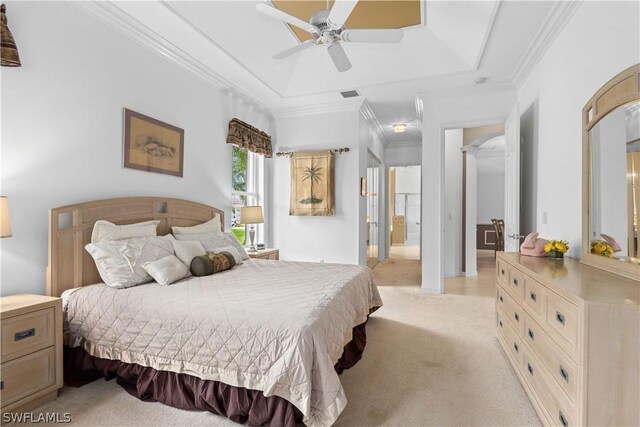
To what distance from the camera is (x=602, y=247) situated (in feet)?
6.52

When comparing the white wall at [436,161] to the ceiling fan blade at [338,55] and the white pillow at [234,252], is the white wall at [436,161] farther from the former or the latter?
the white pillow at [234,252]

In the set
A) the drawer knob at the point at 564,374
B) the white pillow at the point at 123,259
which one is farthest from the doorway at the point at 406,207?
the drawer knob at the point at 564,374

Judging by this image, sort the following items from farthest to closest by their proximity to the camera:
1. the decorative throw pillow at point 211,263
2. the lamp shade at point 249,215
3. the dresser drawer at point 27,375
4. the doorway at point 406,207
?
the doorway at point 406,207 < the lamp shade at point 249,215 < the decorative throw pillow at point 211,263 < the dresser drawer at point 27,375

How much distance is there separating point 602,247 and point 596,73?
1201mm

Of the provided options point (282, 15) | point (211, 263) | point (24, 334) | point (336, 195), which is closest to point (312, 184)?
point (336, 195)

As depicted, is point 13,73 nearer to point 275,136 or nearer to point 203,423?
point 203,423

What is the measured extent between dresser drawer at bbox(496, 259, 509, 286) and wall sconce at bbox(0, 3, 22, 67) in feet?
12.1

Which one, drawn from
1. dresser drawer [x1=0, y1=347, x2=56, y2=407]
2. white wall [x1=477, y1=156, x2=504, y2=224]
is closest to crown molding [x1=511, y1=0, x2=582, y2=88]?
dresser drawer [x1=0, y1=347, x2=56, y2=407]

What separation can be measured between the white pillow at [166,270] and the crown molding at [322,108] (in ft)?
11.0

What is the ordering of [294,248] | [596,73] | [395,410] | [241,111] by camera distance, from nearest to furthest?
[395,410] → [596,73] → [241,111] → [294,248]

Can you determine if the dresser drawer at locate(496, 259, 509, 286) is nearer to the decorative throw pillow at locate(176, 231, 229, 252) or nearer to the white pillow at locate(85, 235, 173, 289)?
the decorative throw pillow at locate(176, 231, 229, 252)

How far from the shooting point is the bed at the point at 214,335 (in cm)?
155

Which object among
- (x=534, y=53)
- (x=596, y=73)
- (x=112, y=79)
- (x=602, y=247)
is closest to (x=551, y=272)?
(x=602, y=247)

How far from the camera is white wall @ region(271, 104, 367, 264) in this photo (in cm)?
488
